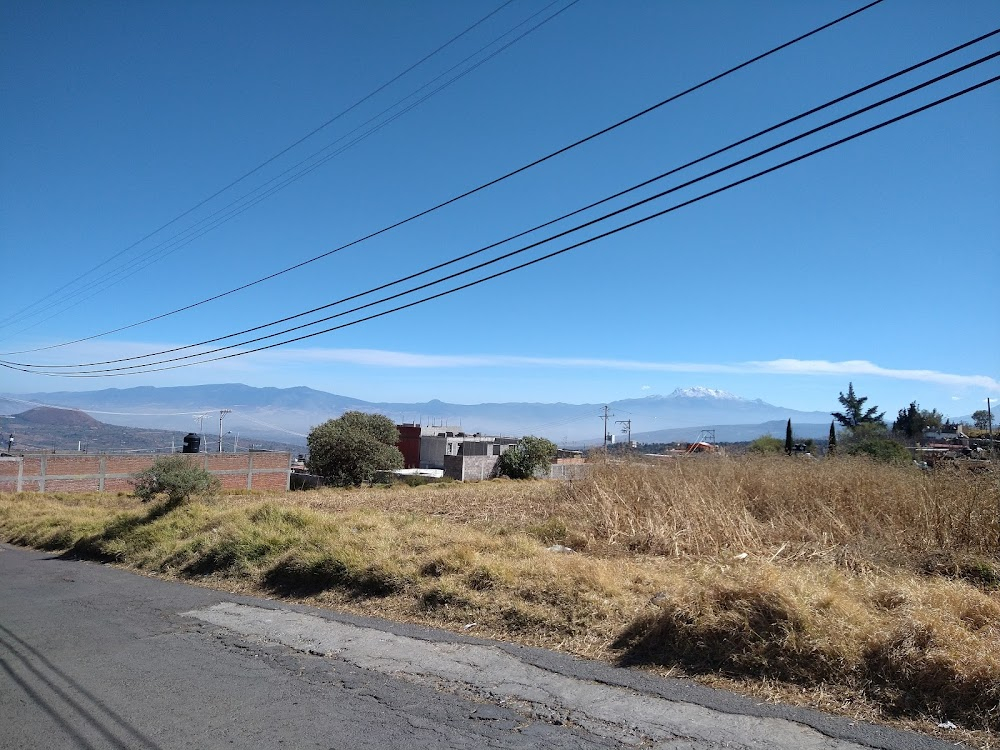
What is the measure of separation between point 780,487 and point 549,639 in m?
5.82

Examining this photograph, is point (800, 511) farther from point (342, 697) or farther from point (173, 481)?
point (173, 481)

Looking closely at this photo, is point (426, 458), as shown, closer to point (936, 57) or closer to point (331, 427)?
point (331, 427)

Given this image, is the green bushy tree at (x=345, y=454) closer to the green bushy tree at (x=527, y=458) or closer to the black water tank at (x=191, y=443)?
the green bushy tree at (x=527, y=458)

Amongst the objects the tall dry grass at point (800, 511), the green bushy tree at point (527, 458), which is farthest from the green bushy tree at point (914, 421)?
the tall dry grass at point (800, 511)

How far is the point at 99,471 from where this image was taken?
185ft

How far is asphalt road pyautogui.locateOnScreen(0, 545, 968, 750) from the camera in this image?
474cm

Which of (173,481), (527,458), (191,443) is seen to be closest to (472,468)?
(527,458)

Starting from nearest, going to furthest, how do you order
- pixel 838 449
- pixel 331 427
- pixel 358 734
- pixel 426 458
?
pixel 358 734 < pixel 838 449 < pixel 331 427 < pixel 426 458

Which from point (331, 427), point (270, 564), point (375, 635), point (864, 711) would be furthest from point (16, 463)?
point (864, 711)

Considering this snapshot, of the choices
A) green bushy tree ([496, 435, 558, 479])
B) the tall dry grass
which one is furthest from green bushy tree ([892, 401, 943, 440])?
the tall dry grass

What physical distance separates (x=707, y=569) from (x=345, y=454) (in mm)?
37230

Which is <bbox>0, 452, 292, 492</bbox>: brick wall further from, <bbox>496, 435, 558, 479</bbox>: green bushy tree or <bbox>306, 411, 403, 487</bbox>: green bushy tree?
<bbox>496, 435, 558, 479</bbox>: green bushy tree

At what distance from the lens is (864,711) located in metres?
4.89

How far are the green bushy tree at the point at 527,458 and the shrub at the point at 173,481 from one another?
80.5ft
